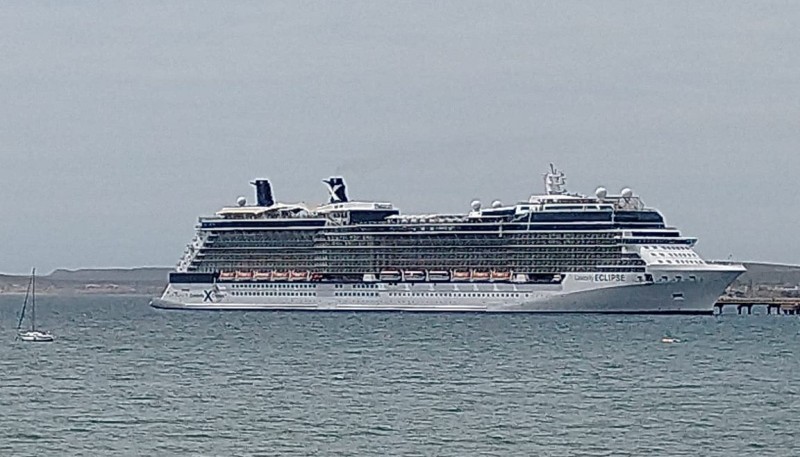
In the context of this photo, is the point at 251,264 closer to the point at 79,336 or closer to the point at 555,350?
the point at 79,336

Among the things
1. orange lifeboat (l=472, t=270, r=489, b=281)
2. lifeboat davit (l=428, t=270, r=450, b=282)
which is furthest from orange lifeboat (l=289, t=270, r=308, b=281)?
orange lifeboat (l=472, t=270, r=489, b=281)

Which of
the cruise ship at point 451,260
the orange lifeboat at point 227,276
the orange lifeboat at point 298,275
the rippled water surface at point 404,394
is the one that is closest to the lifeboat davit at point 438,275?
the cruise ship at point 451,260

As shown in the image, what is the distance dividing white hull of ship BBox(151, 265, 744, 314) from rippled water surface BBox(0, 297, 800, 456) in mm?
10326

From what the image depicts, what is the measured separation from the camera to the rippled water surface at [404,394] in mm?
34906

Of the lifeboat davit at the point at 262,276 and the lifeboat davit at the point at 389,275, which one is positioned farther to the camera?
the lifeboat davit at the point at 262,276

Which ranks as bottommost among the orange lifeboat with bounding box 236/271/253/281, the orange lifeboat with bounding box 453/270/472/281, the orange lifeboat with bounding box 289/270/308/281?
the orange lifeboat with bounding box 453/270/472/281

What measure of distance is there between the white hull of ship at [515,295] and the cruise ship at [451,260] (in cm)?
7

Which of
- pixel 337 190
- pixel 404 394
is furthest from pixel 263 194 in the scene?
pixel 404 394

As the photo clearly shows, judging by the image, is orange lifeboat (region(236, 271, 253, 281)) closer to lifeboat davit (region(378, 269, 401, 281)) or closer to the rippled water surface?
lifeboat davit (region(378, 269, 401, 281))

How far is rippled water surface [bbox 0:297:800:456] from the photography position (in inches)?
1374

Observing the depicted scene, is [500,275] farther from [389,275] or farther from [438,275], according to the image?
[389,275]

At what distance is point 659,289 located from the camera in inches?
3546

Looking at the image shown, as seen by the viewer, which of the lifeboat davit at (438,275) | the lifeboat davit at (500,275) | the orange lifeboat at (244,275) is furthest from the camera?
the orange lifeboat at (244,275)

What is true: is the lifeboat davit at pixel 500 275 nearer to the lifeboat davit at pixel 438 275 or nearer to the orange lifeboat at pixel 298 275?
the lifeboat davit at pixel 438 275
